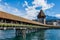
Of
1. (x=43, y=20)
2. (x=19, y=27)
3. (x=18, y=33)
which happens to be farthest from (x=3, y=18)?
(x=43, y=20)

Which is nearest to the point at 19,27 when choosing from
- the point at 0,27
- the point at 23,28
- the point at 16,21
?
the point at 23,28

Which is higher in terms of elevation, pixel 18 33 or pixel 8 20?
pixel 8 20

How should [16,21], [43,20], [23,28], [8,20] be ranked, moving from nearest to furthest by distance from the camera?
1. [8,20]
2. [23,28]
3. [16,21]
4. [43,20]

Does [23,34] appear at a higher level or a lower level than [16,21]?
lower

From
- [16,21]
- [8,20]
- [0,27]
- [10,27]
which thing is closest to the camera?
[0,27]

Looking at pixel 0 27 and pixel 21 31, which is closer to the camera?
pixel 0 27

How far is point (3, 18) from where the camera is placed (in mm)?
17188

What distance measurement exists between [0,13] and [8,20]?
2206 mm

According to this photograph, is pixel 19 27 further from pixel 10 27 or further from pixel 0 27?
pixel 0 27

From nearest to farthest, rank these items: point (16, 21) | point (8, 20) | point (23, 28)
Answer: point (8, 20), point (23, 28), point (16, 21)

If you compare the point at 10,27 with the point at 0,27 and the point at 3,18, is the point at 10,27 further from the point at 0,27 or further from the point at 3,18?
the point at 0,27

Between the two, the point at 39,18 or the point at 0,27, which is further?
the point at 39,18

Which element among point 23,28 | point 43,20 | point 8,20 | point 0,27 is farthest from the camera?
point 43,20

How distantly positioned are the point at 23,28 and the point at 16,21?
1851 millimetres
